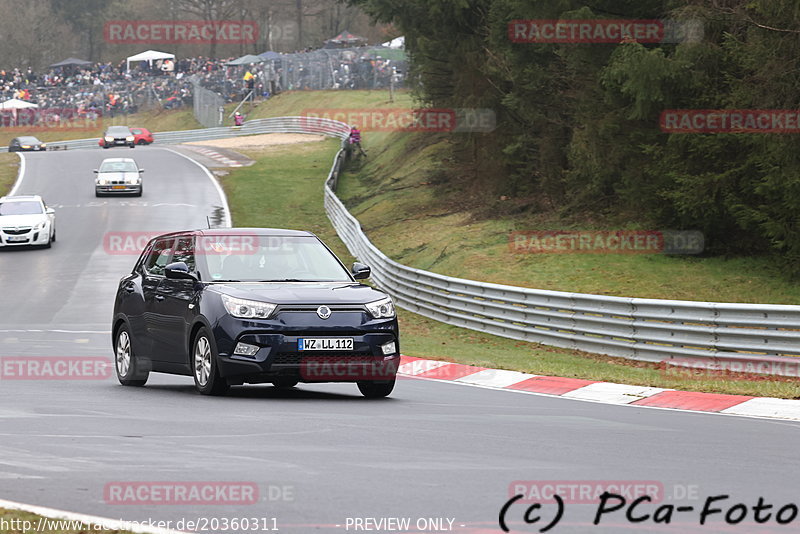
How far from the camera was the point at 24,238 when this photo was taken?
122 ft

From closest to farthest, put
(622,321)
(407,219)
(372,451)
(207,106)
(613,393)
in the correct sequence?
1. (372,451)
2. (613,393)
3. (622,321)
4. (407,219)
5. (207,106)

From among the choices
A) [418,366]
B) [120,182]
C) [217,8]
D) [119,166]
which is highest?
[217,8]

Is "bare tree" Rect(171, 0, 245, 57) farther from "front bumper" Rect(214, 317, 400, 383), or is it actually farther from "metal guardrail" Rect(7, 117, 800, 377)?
"front bumper" Rect(214, 317, 400, 383)

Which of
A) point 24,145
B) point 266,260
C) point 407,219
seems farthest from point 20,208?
point 24,145

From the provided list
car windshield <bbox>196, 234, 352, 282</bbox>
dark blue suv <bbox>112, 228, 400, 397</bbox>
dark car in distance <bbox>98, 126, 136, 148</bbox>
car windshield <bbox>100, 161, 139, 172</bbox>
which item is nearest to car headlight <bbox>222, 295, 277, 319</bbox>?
dark blue suv <bbox>112, 228, 400, 397</bbox>

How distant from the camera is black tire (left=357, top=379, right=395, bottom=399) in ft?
39.9

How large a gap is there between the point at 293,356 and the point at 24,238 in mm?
27816

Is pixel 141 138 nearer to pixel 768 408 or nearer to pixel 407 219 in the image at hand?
pixel 407 219

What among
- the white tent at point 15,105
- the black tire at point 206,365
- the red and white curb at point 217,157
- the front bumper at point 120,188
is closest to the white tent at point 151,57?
the white tent at point 15,105

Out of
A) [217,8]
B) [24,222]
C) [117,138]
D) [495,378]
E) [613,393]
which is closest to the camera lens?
[613,393]

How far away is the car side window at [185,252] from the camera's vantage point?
12.5 meters

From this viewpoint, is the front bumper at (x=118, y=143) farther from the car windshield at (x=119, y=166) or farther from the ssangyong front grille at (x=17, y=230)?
the ssangyong front grille at (x=17, y=230)

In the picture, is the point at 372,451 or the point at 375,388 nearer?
the point at 372,451

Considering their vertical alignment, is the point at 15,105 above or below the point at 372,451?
above
